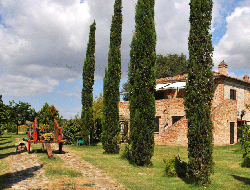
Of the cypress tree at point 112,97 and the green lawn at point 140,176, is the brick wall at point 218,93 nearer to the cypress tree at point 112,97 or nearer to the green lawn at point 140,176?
the cypress tree at point 112,97

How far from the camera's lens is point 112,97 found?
14.9m

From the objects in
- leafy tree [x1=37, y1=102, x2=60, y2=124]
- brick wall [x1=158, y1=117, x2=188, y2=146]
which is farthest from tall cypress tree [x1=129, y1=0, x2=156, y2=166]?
leafy tree [x1=37, y1=102, x2=60, y2=124]

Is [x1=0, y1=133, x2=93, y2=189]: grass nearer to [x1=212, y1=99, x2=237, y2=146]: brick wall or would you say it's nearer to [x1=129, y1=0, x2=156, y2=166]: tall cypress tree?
[x1=129, y1=0, x2=156, y2=166]: tall cypress tree

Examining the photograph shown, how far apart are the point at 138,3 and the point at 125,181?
27.2 feet

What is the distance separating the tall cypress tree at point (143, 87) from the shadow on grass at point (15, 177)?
4413mm

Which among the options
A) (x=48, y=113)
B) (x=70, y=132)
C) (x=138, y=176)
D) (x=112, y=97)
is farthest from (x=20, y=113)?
(x=138, y=176)

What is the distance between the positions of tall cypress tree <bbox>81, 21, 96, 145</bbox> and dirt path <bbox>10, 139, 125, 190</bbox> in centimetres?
841

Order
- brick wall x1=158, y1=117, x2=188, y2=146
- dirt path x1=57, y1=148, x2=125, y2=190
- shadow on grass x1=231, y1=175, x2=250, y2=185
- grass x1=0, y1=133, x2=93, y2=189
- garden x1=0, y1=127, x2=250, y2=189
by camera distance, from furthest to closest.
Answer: brick wall x1=158, y1=117, x2=188, y2=146, shadow on grass x1=231, y1=175, x2=250, y2=185, garden x1=0, y1=127, x2=250, y2=189, dirt path x1=57, y1=148, x2=125, y2=190, grass x1=0, y1=133, x2=93, y2=189

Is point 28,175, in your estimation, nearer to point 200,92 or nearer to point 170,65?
point 200,92

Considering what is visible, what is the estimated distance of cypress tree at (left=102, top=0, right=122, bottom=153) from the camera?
48.0ft

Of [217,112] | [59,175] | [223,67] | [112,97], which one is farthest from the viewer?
[223,67]

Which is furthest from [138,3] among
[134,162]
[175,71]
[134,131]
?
[175,71]

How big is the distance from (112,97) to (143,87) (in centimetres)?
471

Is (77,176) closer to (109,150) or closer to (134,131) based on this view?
(134,131)
